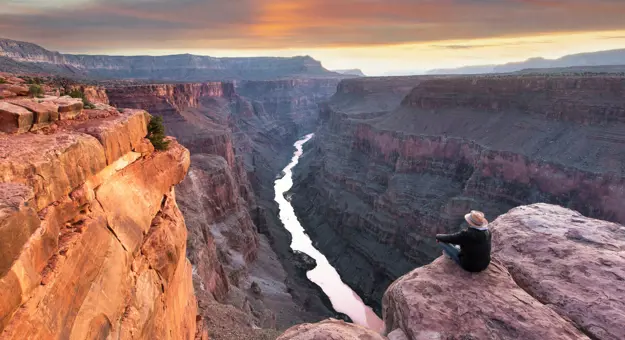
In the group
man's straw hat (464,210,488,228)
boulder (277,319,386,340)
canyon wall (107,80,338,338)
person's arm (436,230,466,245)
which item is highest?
man's straw hat (464,210,488,228)

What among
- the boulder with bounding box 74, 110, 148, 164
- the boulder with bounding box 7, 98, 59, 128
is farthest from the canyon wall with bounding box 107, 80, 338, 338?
the boulder with bounding box 7, 98, 59, 128

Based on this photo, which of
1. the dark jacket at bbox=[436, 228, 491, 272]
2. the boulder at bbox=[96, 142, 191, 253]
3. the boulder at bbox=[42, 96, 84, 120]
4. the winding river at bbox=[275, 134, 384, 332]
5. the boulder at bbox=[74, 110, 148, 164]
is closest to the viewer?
the dark jacket at bbox=[436, 228, 491, 272]

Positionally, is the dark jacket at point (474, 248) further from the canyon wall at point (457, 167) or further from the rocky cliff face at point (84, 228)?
the canyon wall at point (457, 167)

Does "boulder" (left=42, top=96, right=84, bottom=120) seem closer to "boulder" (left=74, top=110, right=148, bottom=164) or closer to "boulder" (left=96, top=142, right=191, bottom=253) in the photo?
"boulder" (left=74, top=110, right=148, bottom=164)

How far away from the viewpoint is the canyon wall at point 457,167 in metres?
37.7

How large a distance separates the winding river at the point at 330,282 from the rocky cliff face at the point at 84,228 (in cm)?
2323

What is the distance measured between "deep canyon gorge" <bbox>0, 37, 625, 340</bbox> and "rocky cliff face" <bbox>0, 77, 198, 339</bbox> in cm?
4

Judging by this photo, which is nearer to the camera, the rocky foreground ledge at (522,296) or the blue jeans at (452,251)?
the rocky foreground ledge at (522,296)

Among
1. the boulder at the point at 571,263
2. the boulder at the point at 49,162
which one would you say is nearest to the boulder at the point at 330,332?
the boulder at the point at 571,263

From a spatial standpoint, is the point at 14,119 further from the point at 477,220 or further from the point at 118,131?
the point at 477,220

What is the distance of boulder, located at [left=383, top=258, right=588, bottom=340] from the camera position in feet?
23.6

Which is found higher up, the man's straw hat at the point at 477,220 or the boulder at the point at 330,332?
the man's straw hat at the point at 477,220

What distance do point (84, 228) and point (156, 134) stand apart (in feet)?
19.4

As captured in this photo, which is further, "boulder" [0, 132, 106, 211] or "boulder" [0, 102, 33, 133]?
"boulder" [0, 102, 33, 133]
